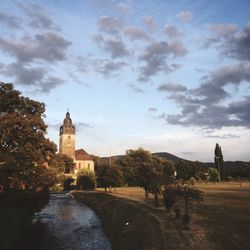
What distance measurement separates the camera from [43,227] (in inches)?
1576

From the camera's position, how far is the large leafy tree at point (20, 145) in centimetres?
3591

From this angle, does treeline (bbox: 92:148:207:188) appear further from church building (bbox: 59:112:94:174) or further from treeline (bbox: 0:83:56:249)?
church building (bbox: 59:112:94:174)

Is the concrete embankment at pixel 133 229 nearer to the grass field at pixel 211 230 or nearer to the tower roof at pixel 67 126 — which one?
the grass field at pixel 211 230

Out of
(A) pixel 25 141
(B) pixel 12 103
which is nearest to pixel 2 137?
(A) pixel 25 141

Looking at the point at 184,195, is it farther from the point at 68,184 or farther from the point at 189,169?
the point at 189,169

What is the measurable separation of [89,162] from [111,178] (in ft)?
282

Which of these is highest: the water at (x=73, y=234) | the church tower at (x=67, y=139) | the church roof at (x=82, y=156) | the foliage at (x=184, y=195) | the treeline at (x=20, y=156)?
the church tower at (x=67, y=139)

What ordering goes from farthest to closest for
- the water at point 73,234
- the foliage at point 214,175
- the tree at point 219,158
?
the tree at point 219,158 → the foliage at point 214,175 → the water at point 73,234

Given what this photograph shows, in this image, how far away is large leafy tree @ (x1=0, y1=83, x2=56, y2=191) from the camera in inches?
1414

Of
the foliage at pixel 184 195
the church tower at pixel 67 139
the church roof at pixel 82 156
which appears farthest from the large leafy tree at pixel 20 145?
the church roof at pixel 82 156

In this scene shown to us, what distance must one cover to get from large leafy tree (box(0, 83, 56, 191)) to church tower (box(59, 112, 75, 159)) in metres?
132

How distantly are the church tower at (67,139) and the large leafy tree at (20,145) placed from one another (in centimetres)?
13202

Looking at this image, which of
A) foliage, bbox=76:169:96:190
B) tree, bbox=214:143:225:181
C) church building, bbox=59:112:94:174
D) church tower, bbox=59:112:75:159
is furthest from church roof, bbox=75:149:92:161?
tree, bbox=214:143:225:181

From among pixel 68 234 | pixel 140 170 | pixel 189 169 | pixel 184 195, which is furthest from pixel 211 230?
pixel 189 169
